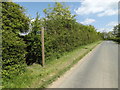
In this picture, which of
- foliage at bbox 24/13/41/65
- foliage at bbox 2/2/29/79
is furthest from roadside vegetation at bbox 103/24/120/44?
foliage at bbox 2/2/29/79

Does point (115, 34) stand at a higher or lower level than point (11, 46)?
higher

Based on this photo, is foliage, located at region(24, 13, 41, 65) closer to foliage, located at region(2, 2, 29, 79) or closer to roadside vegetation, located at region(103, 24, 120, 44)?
foliage, located at region(2, 2, 29, 79)

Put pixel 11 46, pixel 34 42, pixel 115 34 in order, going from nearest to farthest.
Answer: pixel 11 46 → pixel 34 42 → pixel 115 34

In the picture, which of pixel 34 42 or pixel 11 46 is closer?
pixel 11 46

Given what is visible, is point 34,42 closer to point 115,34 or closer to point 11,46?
point 11,46

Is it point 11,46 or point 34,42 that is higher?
point 34,42

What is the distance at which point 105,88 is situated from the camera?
4.86 metres

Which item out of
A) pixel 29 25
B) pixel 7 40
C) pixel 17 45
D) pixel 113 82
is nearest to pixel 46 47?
pixel 29 25

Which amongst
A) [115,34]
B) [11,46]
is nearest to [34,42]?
[11,46]

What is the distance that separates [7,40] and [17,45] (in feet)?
1.86

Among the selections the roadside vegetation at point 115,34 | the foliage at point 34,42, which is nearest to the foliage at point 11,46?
the foliage at point 34,42

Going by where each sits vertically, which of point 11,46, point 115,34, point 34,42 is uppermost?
point 115,34

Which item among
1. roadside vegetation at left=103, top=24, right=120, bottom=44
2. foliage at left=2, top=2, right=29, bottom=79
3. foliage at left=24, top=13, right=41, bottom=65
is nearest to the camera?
foliage at left=2, top=2, right=29, bottom=79

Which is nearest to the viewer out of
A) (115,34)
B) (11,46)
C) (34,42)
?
(11,46)
